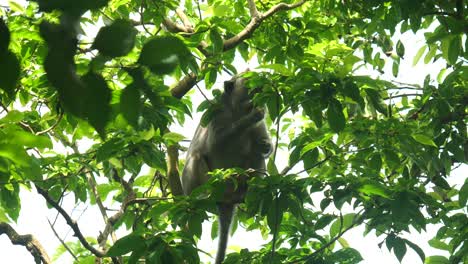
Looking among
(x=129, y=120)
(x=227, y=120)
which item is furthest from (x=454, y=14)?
(x=129, y=120)

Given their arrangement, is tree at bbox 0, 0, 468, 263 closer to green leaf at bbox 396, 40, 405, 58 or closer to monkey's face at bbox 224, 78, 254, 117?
green leaf at bbox 396, 40, 405, 58

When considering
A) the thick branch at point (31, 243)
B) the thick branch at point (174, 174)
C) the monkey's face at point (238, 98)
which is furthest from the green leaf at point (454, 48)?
the thick branch at point (31, 243)

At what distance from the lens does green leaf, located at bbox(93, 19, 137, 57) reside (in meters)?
0.90

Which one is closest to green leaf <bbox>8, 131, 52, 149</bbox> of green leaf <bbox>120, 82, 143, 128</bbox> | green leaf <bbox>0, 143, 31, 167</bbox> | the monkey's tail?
green leaf <bbox>0, 143, 31, 167</bbox>

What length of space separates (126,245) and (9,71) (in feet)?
10.0

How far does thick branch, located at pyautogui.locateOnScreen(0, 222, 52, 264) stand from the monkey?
68.3 inches

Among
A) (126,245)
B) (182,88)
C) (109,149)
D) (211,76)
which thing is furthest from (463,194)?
(182,88)

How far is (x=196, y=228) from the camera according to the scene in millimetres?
4074

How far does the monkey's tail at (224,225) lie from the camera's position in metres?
5.95

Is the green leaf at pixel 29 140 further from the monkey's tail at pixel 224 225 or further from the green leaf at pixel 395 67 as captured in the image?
the green leaf at pixel 395 67

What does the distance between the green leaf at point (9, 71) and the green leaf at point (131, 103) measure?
0.21 metres

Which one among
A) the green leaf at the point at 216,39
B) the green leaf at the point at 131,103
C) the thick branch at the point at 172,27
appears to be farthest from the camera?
the thick branch at the point at 172,27

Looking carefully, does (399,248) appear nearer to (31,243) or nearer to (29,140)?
(29,140)

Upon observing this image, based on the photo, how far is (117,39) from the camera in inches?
36.1
